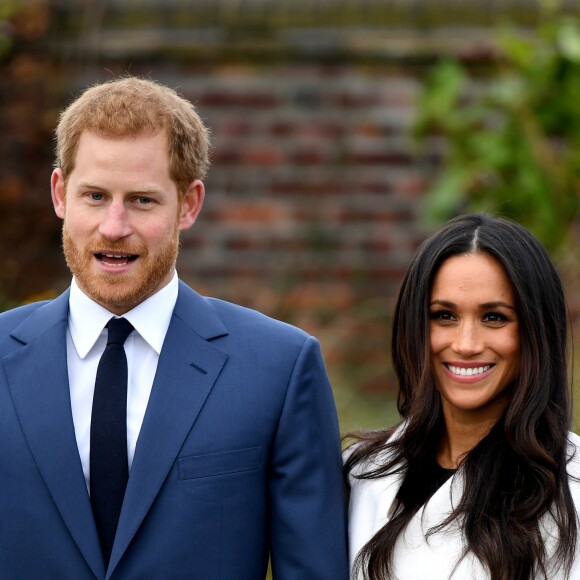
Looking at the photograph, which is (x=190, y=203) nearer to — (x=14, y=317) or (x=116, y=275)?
(x=116, y=275)

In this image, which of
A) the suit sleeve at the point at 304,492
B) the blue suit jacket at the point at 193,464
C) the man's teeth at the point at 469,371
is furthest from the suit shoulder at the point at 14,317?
the man's teeth at the point at 469,371

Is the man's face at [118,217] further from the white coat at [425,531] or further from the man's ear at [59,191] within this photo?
the white coat at [425,531]

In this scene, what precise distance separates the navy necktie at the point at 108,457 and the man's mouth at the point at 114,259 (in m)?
0.30

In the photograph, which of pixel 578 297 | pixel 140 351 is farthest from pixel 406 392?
pixel 578 297

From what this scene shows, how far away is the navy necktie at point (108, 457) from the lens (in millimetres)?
3521

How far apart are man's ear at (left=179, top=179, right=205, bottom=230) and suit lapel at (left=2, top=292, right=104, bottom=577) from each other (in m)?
0.40

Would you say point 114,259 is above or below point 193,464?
above

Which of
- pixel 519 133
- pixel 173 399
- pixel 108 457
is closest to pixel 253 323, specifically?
pixel 173 399

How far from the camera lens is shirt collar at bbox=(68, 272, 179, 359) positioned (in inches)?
144

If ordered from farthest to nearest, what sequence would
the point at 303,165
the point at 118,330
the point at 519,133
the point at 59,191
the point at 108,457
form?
the point at 303,165 < the point at 519,133 < the point at 59,191 < the point at 118,330 < the point at 108,457

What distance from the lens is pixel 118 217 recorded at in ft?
11.6

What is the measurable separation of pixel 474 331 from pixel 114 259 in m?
0.97

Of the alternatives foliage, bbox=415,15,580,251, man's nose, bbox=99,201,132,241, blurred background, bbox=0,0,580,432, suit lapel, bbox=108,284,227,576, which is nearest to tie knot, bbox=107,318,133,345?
suit lapel, bbox=108,284,227,576

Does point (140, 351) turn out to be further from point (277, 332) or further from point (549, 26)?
point (549, 26)
